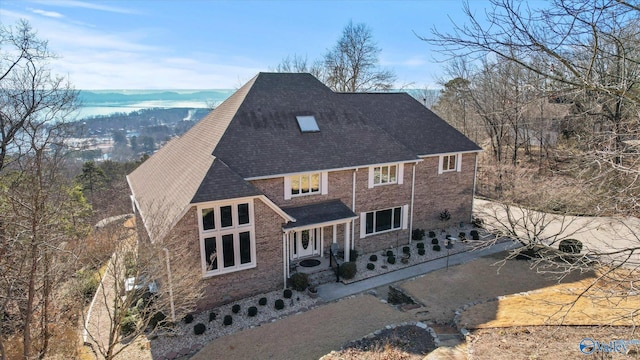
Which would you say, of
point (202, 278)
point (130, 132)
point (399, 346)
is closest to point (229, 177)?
point (202, 278)

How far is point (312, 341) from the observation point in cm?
1309

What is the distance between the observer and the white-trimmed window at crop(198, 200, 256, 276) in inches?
583

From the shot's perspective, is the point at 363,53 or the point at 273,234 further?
the point at 363,53

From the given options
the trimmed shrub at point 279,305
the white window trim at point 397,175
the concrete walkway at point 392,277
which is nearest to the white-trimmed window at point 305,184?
the white window trim at point 397,175

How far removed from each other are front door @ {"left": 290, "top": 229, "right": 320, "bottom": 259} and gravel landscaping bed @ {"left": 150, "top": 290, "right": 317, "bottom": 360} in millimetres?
2831

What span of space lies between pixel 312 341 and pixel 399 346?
3.08 m

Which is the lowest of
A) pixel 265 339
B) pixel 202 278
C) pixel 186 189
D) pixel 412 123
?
pixel 265 339

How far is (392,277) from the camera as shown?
1839cm

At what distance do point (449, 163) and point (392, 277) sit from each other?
31.9 ft

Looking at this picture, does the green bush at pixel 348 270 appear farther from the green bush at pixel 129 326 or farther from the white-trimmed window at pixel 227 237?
the green bush at pixel 129 326

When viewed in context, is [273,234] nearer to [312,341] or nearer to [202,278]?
[202,278]

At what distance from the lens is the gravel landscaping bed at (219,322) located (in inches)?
509

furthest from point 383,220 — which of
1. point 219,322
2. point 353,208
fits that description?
point 219,322

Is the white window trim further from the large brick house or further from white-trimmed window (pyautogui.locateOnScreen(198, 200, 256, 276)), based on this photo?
white-trimmed window (pyautogui.locateOnScreen(198, 200, 256, 276))
